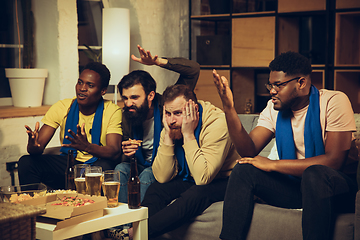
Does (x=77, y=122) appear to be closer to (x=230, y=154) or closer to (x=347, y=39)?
(x=230, y=154)

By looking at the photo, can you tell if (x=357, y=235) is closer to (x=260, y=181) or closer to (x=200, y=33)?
(x=260, y=181)

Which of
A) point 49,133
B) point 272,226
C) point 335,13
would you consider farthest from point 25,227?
point 335,13

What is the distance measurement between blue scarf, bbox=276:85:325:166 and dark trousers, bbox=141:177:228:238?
0.39 meters

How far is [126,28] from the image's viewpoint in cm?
359

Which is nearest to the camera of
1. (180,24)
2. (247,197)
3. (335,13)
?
(247,197)

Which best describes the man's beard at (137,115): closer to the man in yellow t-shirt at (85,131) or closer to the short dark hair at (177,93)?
the man in yellow t-shirt at (85,131)

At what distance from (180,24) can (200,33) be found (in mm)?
260

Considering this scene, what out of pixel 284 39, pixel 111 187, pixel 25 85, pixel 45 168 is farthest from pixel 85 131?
pixel 284 39

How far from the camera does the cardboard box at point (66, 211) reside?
59.2 inches

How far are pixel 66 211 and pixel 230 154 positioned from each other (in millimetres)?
1111

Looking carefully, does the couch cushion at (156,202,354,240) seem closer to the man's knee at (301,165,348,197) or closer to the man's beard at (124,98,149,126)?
the man's knee at (301,165,348,197)

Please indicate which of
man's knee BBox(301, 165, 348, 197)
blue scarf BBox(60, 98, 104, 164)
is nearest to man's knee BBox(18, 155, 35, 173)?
blue scarf BBox(60, 98, 104, 164)

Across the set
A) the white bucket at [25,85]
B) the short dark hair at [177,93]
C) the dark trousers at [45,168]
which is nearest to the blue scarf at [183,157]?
the short dark hair at [177,93]

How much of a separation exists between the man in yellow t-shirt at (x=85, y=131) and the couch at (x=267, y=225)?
2.38ft
